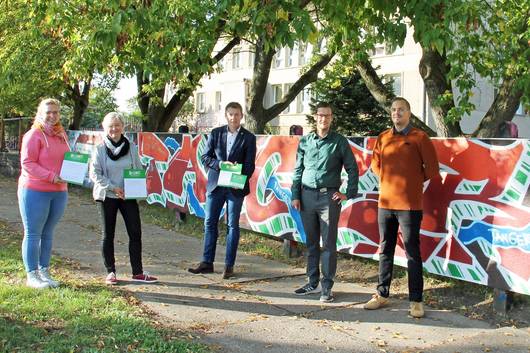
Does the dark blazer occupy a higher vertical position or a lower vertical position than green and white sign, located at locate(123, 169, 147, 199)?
higher

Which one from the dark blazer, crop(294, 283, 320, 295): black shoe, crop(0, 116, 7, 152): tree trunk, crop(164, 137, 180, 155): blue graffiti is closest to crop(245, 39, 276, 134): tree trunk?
crop(164, 137, 180, 155): blue graffiti

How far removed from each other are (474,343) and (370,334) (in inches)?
33.1

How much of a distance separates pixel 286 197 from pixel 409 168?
2.80 metres

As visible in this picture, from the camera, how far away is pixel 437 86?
9250 mm

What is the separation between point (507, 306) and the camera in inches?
210

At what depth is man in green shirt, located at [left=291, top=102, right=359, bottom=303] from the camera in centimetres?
569

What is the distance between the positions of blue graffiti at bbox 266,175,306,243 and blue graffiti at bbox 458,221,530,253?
2.33 meters

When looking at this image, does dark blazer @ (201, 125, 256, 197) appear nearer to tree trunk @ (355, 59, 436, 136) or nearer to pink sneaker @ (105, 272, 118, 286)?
pink sneaker @ (105, 272, 118, 286)

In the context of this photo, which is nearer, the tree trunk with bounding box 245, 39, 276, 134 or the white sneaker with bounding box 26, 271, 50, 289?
the white sneaker with bounding box 26, 271, 50, 289

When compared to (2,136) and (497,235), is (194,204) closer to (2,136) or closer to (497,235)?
(497,235)

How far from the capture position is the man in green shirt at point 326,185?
5.69 meters

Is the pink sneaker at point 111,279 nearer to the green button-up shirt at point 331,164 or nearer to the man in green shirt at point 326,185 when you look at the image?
the man in green shirt at point 326,185

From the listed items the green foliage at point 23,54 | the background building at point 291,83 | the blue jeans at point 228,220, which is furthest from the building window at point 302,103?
the blue jeans at point 228,220

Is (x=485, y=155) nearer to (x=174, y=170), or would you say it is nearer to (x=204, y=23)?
(x=204, y=23)
